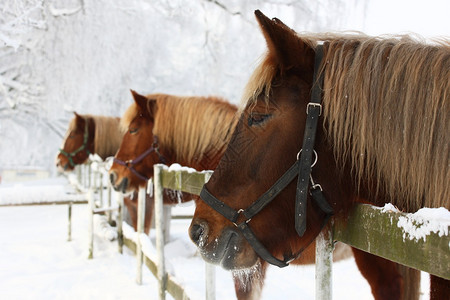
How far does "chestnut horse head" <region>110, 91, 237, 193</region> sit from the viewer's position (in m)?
3.70

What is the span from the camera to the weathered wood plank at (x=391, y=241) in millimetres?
827

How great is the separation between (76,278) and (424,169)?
4.14 metres

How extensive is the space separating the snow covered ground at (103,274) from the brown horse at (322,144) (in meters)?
1.47

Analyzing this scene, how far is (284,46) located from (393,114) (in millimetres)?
462

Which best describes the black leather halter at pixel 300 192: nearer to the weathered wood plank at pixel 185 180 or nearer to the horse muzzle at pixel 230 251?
the horse muzzle at pixel 230 251

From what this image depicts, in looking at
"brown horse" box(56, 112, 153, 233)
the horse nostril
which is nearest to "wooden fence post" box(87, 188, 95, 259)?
"brown horse" box(56, 112, 153, 233)

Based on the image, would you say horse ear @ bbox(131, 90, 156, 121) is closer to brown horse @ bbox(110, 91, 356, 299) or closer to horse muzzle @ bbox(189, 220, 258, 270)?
brown horse @ bbox(110, 91, 356, 299)

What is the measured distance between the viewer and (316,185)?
1.23m

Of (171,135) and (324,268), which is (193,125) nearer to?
(171,135)

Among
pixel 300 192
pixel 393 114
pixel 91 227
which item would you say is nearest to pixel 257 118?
pixel 300 192

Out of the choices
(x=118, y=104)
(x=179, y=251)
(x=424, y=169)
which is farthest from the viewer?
(x=118, y=104)

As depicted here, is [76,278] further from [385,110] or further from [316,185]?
[385,110]

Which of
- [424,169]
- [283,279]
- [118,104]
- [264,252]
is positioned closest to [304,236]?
[264,252]

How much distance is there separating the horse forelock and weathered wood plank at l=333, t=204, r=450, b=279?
2337 millimetres
